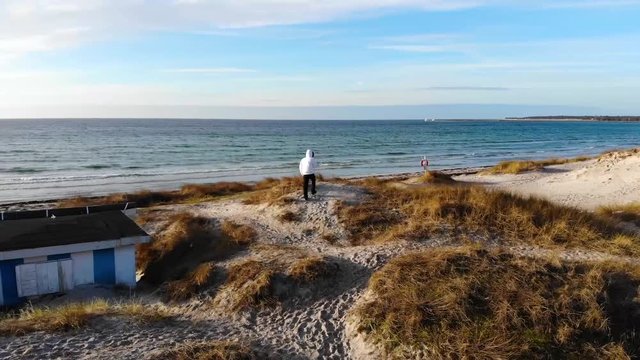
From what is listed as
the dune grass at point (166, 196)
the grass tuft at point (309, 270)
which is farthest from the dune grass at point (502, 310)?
the dune grass at point (166, 196)

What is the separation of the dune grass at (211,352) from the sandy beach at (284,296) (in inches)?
8.2

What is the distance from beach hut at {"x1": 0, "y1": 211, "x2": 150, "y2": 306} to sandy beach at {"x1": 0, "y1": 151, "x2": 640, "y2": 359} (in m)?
0.62

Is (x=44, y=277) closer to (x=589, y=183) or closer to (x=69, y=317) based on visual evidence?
(x=69, y=317)

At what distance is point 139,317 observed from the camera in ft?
29.9

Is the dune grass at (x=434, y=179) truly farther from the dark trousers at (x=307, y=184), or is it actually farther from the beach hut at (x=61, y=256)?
the beach hut at (x=61, y=256)

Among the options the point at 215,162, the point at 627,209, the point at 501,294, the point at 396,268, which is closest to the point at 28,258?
the point at 396,268

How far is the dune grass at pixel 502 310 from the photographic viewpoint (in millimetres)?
7738

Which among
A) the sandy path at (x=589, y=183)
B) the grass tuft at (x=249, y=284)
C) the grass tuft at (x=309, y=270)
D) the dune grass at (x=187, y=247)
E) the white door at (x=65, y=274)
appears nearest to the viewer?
the grass tuft at (x=249, y=284)

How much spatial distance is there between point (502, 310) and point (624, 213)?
9272 millimetres

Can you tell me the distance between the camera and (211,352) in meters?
7.55

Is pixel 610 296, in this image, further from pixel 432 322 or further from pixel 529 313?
pixel 432 322

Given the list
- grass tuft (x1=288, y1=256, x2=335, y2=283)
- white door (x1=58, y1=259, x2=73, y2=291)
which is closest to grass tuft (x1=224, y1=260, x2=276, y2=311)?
grass tuft (x1=288, y1=256, x2=335, y2=283)

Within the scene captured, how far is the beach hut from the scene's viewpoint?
11.5 metres

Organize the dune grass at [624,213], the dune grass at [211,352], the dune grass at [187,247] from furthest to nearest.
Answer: the dune grass at [624,213] < the dune grass at [187,247] < the dune grass at [211,352]
